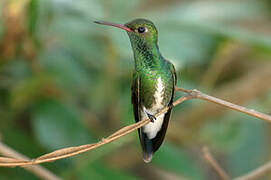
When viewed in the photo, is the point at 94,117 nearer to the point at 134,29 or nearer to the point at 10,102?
the point at 10,102

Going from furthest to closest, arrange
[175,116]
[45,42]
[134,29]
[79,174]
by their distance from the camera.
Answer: [175,116] < [45,42] < [79,174] < [134,29]

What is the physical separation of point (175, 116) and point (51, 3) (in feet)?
2.71

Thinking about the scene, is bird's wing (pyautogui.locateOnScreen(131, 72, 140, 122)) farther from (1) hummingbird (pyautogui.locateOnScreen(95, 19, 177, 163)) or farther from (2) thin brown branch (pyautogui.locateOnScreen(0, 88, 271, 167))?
(2) thin brown branch (pyautogui.locateOnScreen(0, 88, 271, 167))

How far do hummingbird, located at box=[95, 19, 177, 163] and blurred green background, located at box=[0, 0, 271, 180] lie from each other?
34 centimetres

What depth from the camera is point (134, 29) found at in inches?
61.7

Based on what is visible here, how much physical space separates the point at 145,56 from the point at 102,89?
2.24 ft

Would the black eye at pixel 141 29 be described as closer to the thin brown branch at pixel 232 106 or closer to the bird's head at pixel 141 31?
the bird's head at pixel 141 31

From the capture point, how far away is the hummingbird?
1.56 metres

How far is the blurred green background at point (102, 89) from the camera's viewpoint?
2031 millimetres

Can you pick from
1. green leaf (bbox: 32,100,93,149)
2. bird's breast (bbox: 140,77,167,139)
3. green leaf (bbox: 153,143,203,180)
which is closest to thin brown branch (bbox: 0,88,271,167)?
bird's breast (bbox: 140,77,167,139)

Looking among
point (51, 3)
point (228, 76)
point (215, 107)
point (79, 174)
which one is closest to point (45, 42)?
point (51, 3)

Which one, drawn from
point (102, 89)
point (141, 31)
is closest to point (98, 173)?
point (102, 89)

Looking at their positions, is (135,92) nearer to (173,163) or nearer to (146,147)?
(146,147)

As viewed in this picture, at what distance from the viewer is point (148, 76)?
5.12 feet
